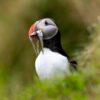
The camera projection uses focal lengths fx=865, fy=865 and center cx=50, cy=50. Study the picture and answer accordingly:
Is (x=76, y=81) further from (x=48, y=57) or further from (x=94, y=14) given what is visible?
(x=94, y=14)

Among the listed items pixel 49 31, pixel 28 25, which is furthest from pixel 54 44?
pixel 28 25

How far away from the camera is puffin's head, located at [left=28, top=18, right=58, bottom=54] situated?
7.98 m

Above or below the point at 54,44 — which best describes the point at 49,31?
above

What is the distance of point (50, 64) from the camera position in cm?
780

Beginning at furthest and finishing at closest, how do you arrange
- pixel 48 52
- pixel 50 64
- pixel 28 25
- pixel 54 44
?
1. pixel 28 25
2. pixel 54 44
3. pixel 48 52
4. pixel 50 64

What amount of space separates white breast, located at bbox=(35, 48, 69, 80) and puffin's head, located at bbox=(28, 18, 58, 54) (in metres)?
0.16

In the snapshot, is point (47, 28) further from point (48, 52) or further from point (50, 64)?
point (50, 64)

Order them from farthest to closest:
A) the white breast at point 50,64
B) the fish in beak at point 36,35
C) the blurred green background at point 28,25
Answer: the blurred green background at point 28,25, the fish in beak at point 36,35, the white breast at point 50,64

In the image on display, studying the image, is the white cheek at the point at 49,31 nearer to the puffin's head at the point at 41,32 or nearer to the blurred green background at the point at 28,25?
the puffin's head at the point at 41,32

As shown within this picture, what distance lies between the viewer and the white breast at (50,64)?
25.5 ft

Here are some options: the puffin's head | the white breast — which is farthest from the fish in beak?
the white breast

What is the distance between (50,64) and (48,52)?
0.17m

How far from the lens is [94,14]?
1114cm

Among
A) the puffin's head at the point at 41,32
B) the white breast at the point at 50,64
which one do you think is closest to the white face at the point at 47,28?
the puffin's head at the point at 41,32
